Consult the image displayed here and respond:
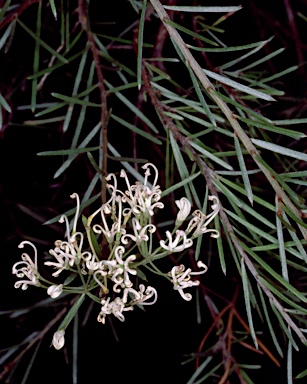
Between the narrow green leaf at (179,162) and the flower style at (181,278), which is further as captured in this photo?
the narrow green leaf at (179,162)

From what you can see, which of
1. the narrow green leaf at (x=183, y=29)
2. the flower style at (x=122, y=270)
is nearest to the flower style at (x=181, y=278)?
the flower style at (x=122, y=270)

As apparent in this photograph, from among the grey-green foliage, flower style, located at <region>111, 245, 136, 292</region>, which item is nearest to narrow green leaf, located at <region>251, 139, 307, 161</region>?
the grey-green foliage

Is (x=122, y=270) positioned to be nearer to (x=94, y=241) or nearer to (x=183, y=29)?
(x=94, y=241)

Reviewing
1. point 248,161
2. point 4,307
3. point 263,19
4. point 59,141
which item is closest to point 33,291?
point 4,307

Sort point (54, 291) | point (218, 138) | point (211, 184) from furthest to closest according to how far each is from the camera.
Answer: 1. point (218, 138)
2. point (211, 184)
3. point (54, 291)

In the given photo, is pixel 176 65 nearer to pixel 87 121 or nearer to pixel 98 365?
pixel 87 121

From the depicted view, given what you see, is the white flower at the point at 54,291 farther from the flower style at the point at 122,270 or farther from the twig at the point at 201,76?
the twig at the point at 201,76

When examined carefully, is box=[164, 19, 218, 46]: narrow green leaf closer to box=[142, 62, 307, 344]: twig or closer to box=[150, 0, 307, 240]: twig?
box=[150, 0, 307, 240]: twig

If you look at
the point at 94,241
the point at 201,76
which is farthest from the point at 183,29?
the point at 94,241
